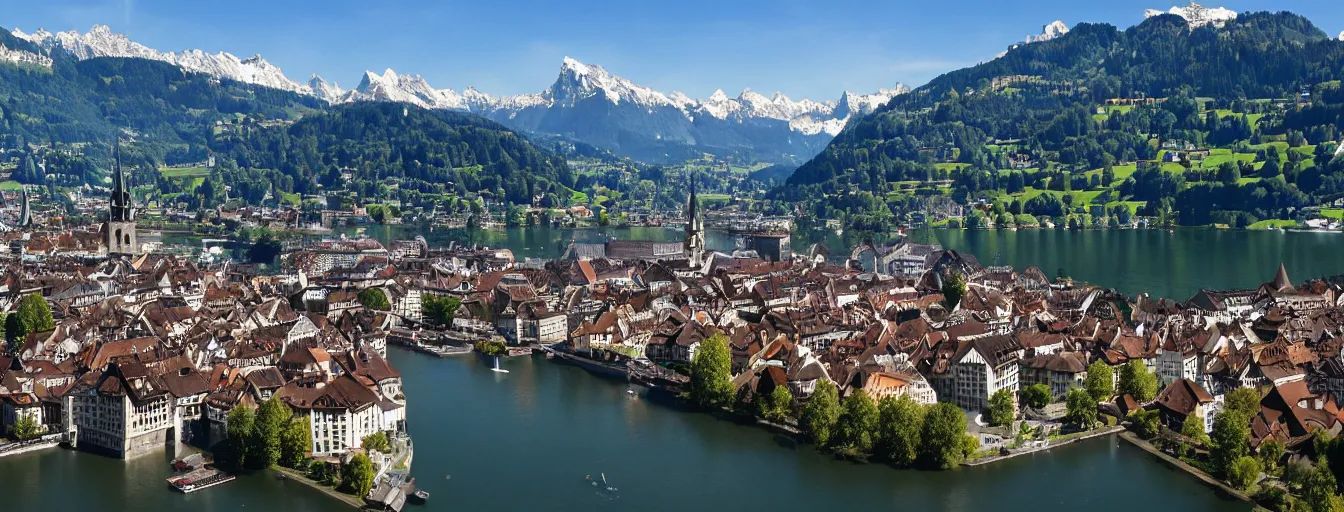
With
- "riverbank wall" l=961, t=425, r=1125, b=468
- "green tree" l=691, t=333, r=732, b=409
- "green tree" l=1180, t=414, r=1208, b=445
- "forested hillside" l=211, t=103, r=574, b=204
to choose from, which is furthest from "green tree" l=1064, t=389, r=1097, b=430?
"forested hillside" l=211, t=103, r=574, b=204

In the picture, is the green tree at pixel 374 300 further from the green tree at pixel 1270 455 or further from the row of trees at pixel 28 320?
the green tree at pixel 1270 455

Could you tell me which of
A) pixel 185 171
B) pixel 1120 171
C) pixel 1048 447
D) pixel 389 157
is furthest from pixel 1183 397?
pixel 185 171

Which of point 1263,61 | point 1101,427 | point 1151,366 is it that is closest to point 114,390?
point 1101,427

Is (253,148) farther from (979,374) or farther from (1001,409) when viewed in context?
(1001,409)

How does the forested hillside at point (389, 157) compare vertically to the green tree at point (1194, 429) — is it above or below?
above

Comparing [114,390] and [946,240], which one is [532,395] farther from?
[946,240]

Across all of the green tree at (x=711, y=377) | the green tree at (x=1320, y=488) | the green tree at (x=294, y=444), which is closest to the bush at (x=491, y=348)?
the green tree at (x=711, y=377)
